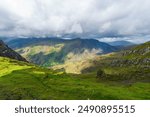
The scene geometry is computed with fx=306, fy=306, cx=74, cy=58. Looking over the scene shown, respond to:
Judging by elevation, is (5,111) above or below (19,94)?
above

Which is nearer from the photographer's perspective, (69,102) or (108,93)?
(69,102)

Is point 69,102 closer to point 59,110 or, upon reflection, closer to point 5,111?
point 59,110

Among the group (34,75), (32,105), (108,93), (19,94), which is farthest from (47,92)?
(32,105)

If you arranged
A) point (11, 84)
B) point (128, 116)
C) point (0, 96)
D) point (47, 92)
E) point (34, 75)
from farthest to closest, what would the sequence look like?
point (34, 75)
point (11, 84)
point (47, 92)
point (0, 96)
point (128, 116)

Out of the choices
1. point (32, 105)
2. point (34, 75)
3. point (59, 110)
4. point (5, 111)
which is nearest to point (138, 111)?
point (59, 110)

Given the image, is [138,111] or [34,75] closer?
[138,111]

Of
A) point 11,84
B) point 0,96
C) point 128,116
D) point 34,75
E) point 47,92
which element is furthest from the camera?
point 34,75

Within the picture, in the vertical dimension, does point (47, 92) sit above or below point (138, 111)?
below

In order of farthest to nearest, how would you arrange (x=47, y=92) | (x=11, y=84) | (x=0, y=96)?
(x=11, y=84) → (x=47, y=92) → (x=0, y=96)

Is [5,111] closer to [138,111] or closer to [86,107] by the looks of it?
[86,107]
